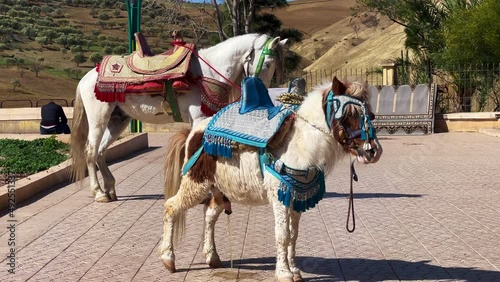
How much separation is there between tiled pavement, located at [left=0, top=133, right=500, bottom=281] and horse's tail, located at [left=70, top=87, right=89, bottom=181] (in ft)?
1.26

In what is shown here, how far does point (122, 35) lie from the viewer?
78062mm

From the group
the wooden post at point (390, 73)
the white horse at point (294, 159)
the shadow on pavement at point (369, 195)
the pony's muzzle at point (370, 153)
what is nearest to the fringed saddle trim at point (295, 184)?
the white horse at point (294, 159)

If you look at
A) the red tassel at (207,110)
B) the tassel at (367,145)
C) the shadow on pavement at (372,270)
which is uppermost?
the tassel at (367,145)

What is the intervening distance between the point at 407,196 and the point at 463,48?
55.0 ft

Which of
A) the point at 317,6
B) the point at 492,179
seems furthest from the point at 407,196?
the point at 317,6

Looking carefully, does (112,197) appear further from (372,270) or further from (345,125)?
(345,125)

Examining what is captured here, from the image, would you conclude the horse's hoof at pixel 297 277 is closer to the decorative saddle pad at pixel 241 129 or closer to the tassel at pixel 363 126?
the decorative saddle pad at pixel 241 129

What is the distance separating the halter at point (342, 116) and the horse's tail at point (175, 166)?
1.51 metres

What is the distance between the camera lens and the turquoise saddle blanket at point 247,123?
6.08 metres

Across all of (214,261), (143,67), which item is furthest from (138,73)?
(214,261)

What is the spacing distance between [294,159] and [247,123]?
511 mm

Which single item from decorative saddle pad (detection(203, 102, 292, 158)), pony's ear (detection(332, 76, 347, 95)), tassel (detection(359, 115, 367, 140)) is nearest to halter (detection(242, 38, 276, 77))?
decorative saddle pad (detection(203, 102, 292, 158))

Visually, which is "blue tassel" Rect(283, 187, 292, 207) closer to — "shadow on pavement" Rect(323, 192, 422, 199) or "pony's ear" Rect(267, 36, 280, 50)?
"pony's ear" Rect(267, 36, 280, 50)

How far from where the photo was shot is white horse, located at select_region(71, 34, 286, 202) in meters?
9.62
